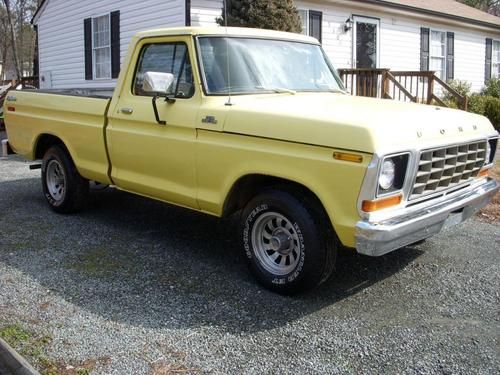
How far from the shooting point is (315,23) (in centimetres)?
1431

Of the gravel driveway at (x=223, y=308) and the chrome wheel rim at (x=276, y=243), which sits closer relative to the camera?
the gravel driveway at (x=223, y=308)

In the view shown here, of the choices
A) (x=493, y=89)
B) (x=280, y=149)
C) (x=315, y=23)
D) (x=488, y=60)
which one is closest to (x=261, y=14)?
(x=315, y=23)

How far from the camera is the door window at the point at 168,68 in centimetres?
474

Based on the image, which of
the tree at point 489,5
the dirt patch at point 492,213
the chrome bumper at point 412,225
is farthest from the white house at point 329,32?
the tree at point 489,5

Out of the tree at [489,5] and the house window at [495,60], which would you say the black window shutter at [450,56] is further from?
the tree at [489,5]

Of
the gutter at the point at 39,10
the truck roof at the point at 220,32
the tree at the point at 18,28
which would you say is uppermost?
the tree at the point at 18,28

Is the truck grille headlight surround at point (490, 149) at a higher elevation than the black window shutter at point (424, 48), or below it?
below

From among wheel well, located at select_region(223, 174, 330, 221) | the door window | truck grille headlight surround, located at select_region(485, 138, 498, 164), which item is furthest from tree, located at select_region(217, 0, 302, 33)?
wheel well, located at select_region(223, 174, 330, 221)

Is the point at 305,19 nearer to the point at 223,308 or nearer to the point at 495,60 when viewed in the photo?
the point at 495,60

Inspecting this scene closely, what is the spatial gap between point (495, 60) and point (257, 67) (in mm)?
19045

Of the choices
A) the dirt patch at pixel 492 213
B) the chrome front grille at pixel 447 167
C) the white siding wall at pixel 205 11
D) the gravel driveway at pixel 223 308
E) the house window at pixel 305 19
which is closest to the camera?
the gravel driveway at pixel 223 308

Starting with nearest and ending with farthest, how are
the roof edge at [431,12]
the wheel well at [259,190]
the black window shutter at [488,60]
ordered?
the wheel well at [259,190]
the roof edge at [431,12]
the black window shutter at [488,60]

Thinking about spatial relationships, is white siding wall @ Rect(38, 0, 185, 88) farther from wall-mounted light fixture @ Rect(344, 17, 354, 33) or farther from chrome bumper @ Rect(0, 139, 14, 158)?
chrome bumper @ Rect(0, 139, 14, 158)

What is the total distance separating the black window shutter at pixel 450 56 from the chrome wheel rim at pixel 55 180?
14.9 meters
